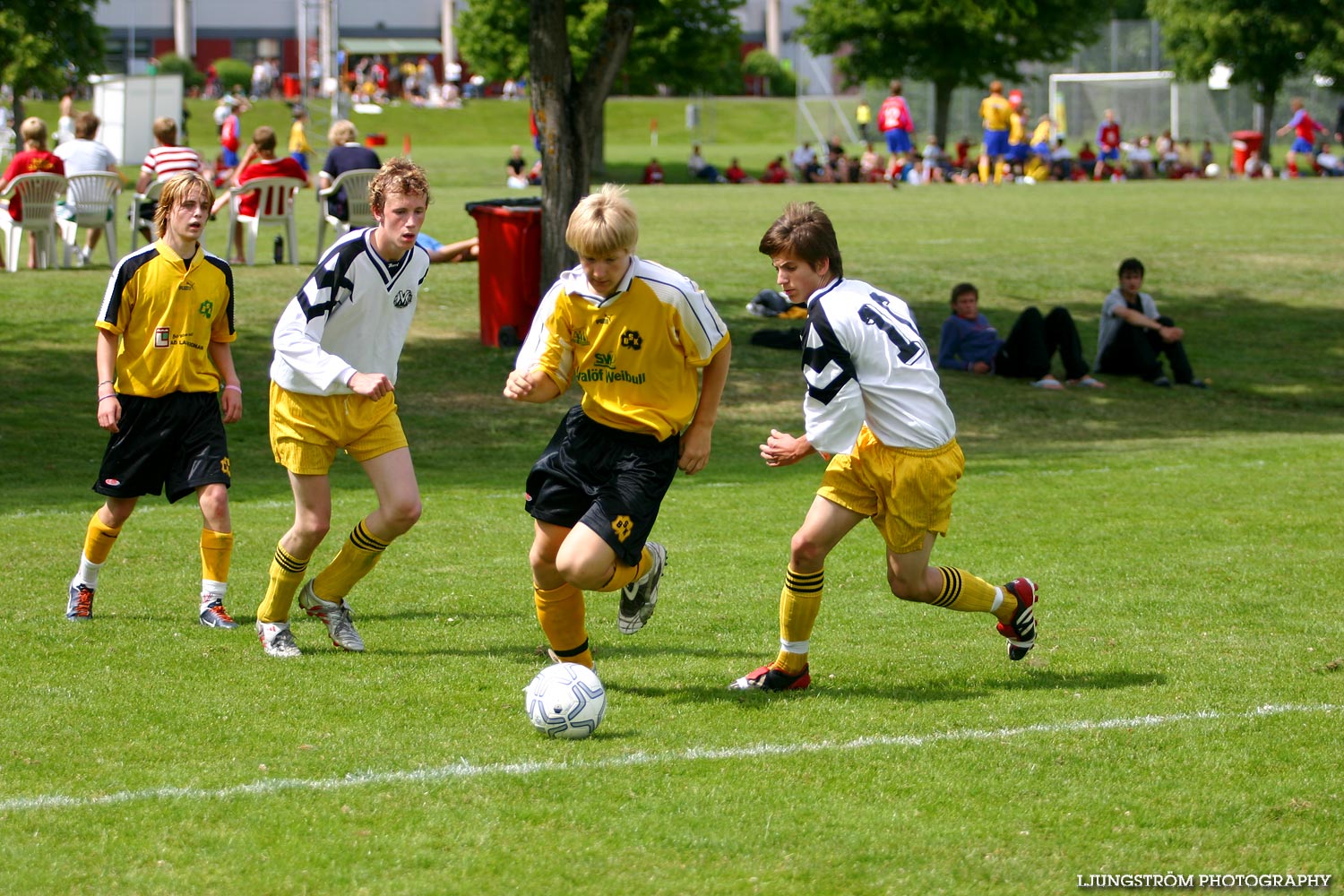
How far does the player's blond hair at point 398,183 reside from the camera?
6.11m

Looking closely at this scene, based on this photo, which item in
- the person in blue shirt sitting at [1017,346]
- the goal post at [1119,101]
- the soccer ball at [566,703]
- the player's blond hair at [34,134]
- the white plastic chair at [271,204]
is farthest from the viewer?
the goal post at [1119,101]

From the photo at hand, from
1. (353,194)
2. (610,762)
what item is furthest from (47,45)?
(610,762)

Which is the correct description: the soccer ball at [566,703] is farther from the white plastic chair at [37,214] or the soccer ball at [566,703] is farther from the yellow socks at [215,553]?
the white plastic chair at [37,214]

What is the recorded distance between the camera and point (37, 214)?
723 inches

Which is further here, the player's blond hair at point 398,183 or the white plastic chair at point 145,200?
the white plastic chair at point 145,200

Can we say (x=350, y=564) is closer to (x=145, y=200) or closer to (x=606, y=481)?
(x=606, y=481)

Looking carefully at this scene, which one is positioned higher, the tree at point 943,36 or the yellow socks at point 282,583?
the tree at point 943,36

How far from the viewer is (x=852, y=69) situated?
52531 mm

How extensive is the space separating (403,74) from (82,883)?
74.7m

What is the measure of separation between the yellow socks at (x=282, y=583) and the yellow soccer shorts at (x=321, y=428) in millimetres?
388

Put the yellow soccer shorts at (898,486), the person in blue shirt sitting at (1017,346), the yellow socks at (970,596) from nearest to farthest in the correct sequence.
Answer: the yellow soccer shorts at (898,486), the yellow socks at (970,596), the person in blue shirt sitting at (1017,346)

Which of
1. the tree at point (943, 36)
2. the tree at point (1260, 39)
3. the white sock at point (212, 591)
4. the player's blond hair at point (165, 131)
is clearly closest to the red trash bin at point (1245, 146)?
the tree at point (1260, 39)

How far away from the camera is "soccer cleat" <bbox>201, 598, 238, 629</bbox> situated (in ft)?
22.9

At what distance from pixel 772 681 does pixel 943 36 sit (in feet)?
155
